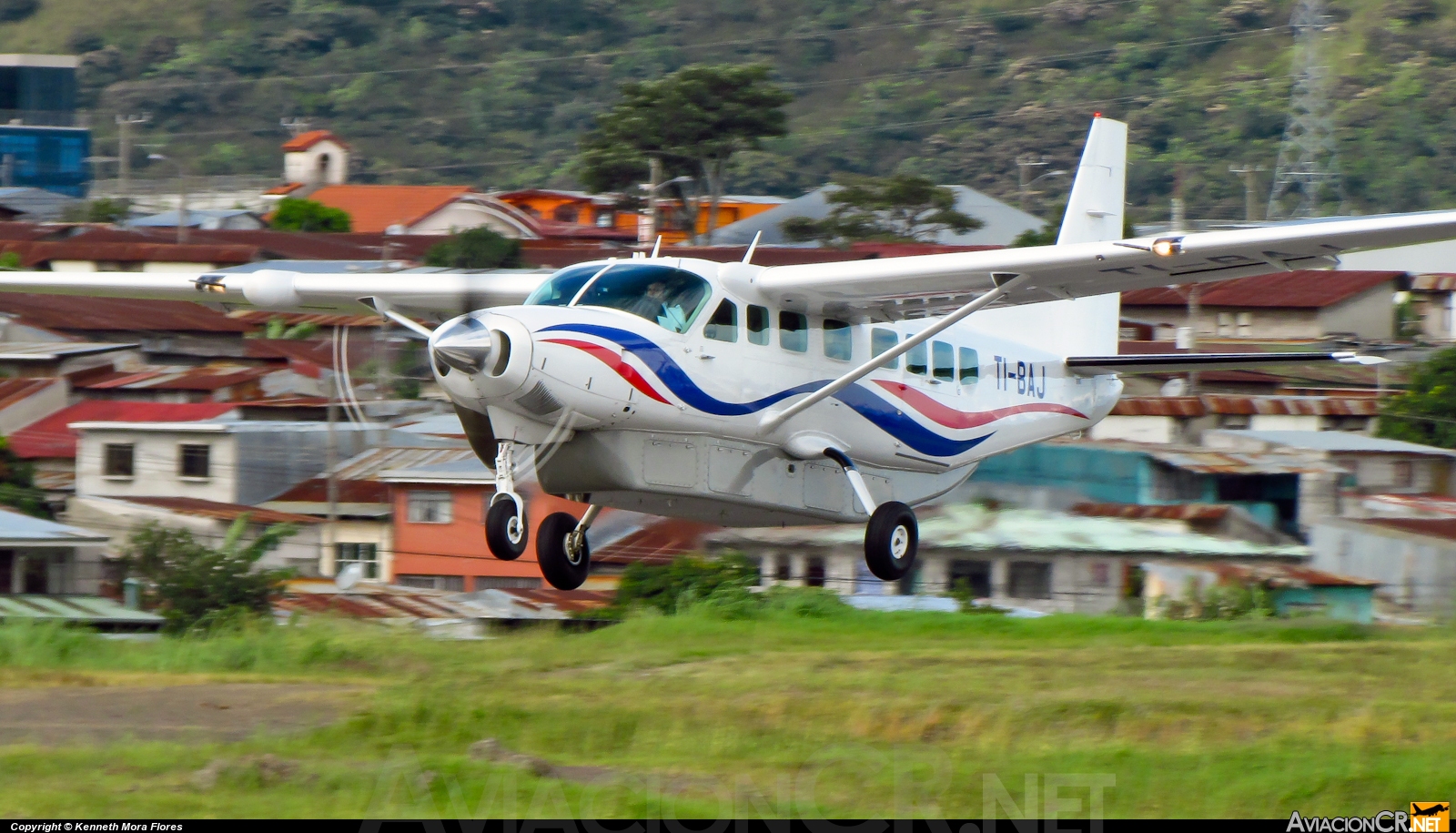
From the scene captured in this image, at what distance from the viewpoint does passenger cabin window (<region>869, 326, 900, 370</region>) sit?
1625 centimetres

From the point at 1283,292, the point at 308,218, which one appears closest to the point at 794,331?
the point at 1283,292

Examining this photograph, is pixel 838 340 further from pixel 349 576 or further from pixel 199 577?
pixel 349 576

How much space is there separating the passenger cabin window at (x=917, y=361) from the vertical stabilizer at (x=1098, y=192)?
3367 millimetres

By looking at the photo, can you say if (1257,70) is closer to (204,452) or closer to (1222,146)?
(1222,146)

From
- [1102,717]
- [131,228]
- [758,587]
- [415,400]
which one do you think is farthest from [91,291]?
[131,228]

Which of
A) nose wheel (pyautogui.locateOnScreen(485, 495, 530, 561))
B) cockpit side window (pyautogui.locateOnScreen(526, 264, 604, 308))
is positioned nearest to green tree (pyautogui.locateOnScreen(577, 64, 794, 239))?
cockpit side window (pyautogui.locateOnScreen(526, 264, 604, 308))

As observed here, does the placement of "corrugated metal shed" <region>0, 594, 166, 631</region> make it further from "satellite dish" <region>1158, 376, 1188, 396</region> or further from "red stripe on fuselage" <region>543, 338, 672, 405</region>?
"satellite dish" <region>1158, 376, 1188, 396</region>

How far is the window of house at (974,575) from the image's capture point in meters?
30.3

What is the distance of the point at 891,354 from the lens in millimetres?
15219

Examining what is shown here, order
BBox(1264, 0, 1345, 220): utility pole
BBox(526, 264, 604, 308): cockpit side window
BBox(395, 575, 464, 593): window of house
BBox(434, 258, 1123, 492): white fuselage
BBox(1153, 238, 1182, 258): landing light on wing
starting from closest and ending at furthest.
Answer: BBox(434, 258, 1123, 492): white fuselage < BBox(1153, 238, 1182, 258): landing light on wing < BBox(526, 264, 604, 308): cockpit side window < BBox(395, 575, 464, 593): window of house < BBox(1264, 0, 1345, 220): utility pole

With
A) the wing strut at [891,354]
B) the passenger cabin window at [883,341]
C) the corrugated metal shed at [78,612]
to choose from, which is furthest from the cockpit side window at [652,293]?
the corrugated metal shed at [78,612]

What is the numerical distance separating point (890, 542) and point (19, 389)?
3208 centimetres

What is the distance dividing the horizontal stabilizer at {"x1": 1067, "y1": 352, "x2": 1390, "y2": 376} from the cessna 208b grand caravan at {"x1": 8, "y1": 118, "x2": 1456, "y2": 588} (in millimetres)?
40

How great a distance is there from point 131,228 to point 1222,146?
243 ft
